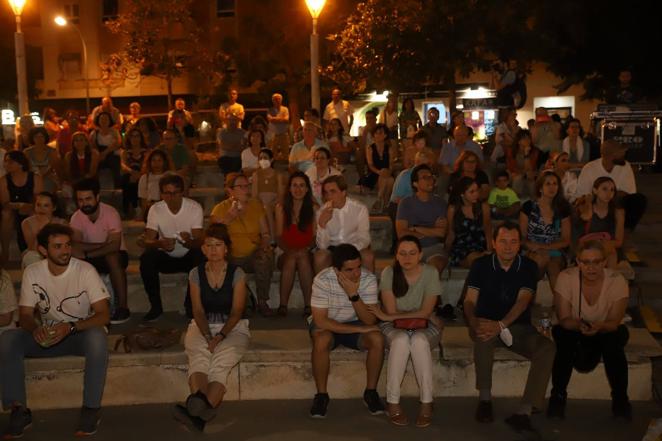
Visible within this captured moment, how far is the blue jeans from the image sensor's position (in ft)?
20.9

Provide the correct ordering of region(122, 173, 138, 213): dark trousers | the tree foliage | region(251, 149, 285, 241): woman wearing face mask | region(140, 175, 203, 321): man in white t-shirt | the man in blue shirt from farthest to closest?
the tree foliage
region(122, 173, 138, 213): dark trousers
region(251, 149, 285, 241): woman wearing face mask
region(140, 175, 203, 321): man in white t-shirt
the man in blue shirt

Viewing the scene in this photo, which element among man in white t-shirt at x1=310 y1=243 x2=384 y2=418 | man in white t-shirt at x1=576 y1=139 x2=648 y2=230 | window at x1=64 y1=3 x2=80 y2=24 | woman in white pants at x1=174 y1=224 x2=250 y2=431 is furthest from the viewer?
window at x1=64 y1=3 x2=80 y2=24

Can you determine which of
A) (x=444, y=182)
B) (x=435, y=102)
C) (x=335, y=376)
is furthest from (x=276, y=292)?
(x=435, y=102)

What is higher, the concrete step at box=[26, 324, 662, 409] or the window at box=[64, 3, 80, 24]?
the window at box=[64, 3, 80, 24]

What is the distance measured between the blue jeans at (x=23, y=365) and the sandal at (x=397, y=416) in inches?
83.5

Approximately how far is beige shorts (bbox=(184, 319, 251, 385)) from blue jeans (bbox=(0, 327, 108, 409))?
64cm

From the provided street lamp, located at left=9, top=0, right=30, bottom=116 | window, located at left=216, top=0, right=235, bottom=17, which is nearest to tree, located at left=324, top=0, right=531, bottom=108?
street lamp, located at left=9, top=0, right=30, bottom=116

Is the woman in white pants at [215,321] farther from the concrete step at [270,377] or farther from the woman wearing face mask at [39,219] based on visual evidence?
the woman wearing face mask at [39,219]

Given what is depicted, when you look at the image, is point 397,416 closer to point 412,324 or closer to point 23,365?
point 412,324

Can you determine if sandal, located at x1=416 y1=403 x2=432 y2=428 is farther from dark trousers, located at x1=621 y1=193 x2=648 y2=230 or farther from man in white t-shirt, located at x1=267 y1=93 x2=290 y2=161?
man in white t-shirt, located at x1=267 y1=93 x2=290 y2=161

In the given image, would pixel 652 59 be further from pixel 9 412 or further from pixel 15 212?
pixel 9 412

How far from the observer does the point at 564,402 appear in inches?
253

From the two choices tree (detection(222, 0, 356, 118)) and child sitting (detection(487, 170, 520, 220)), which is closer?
child sitting (detection(487, 170, 520, 220))

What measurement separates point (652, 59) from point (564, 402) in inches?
730
